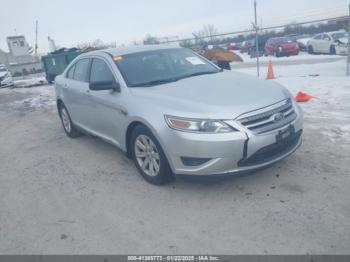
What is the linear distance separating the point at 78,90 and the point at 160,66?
163 centimetres

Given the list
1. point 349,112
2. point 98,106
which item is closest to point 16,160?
point 98,106

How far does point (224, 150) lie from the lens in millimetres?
3490

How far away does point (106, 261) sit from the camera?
9.76ft

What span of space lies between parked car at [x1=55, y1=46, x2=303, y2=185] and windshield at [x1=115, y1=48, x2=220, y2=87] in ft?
0.04

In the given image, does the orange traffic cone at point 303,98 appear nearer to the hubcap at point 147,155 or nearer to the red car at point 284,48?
the hubcap at point 147,155

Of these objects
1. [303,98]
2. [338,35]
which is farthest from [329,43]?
[303,98]

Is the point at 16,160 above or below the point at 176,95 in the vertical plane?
below

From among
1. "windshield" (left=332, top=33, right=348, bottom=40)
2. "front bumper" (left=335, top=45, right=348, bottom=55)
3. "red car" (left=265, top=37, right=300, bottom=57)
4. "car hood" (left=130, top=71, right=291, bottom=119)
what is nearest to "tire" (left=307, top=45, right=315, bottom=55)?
"red car" (left=265, top=37, right=300, bottom=57)

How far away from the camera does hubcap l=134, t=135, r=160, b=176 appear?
4.09 meters

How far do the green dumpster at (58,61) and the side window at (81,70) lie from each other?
12623 mm

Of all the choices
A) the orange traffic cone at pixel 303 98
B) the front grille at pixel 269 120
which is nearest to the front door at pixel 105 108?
the front grille at pixel 269 120

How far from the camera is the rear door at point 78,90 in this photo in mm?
5582

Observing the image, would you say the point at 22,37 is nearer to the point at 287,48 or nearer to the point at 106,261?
the point at 287,48

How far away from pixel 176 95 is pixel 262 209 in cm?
156
